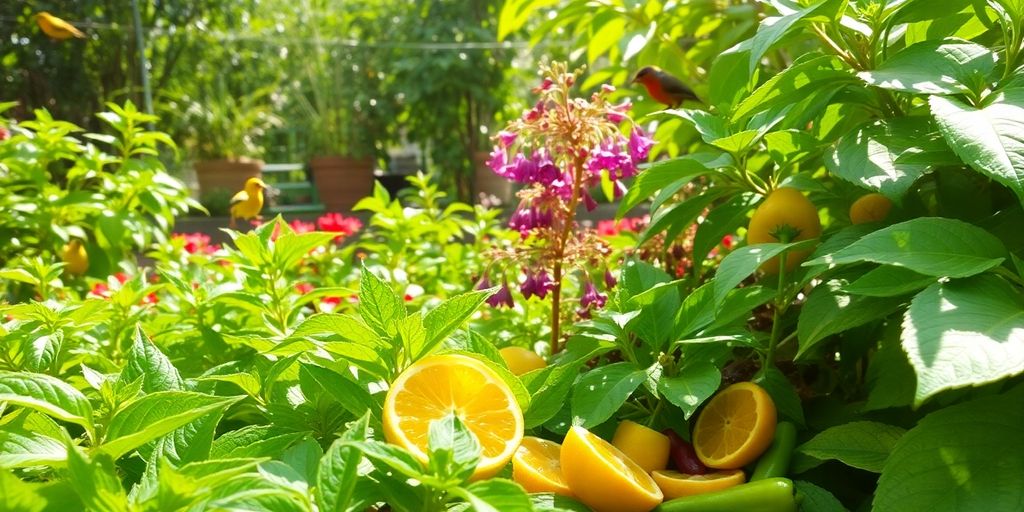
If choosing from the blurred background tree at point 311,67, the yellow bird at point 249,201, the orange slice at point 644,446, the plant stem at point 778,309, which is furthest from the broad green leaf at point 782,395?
the blurred background tree at point 311,67

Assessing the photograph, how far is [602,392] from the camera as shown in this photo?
23.1 inches

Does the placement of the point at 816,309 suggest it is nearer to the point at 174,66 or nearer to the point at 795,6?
the point at 795,6

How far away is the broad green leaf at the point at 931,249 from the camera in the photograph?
1.52 feet

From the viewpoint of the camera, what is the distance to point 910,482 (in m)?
0.48

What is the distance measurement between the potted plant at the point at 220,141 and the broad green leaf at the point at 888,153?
13.7 ft

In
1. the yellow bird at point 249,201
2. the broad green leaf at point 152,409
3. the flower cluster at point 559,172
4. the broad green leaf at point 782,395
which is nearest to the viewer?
the broad green leaf at point 152,409

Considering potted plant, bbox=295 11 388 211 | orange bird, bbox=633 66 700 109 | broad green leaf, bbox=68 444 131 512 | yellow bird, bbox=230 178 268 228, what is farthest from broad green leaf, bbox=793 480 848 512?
potted plant, bbox=295 11 388 211

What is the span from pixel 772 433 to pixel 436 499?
0.31m

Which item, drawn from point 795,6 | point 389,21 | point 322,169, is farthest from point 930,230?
point 389,21

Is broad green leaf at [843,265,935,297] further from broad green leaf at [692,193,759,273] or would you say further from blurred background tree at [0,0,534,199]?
blurred background tree at [0,0,534,199]

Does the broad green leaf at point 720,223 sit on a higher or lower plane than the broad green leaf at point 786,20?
lower

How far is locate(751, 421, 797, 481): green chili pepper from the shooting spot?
568 millimetres

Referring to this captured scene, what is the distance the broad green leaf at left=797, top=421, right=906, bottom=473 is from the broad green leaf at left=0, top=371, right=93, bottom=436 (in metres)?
0.50

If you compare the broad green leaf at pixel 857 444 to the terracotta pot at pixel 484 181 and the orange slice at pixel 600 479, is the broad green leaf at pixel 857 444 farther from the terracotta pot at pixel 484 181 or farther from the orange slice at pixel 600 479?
the terracotta pot at pixel 484 181
